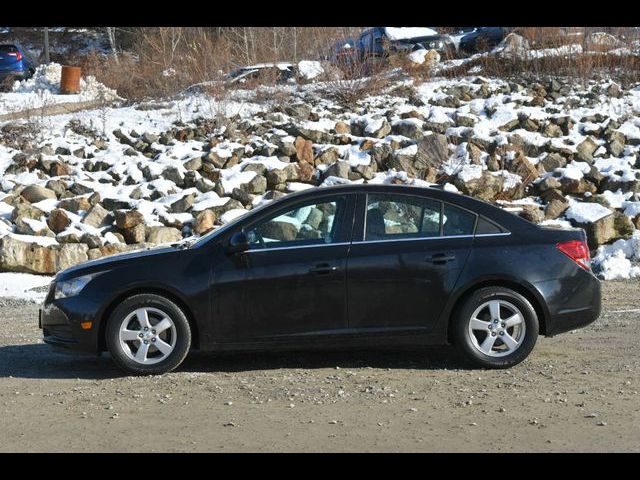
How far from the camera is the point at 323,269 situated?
305 inches

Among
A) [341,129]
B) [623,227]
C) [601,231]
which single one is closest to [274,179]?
[341,129]

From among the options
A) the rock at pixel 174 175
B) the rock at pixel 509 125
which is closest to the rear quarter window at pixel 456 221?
the rock at pixel 174 175

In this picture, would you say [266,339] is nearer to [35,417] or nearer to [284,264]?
[284,264]

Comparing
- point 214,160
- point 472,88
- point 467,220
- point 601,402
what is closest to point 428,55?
point 472,88

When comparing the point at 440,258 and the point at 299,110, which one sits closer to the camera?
the point at 440,258

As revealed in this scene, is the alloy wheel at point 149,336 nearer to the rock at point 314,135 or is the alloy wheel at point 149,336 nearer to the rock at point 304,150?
the rock at point 304,150

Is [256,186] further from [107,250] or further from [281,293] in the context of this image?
[281,293]

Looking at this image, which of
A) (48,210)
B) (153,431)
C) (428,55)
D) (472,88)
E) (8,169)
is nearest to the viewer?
(153,431)

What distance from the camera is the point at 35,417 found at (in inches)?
261

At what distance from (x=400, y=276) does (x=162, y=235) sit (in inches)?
319

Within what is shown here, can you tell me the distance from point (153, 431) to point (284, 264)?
2028 mm

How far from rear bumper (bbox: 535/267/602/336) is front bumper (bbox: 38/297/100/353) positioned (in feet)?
11.7

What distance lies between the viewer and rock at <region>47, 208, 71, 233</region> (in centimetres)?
1521

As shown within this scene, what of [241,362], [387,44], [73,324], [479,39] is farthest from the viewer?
[479,39]
